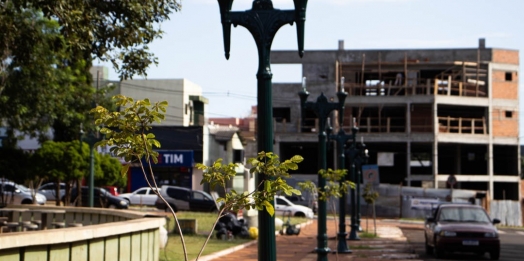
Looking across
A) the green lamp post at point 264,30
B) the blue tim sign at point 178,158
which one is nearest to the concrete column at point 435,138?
the blue tim sign at point 178,158

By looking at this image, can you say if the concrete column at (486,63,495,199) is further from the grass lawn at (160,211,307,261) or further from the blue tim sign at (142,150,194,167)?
the grass lawn at (160,211,307,261)

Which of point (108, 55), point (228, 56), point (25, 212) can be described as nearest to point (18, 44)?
point (108, 55)

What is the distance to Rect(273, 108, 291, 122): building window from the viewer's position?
72.1 m

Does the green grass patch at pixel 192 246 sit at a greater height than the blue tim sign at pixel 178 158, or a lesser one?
lesser

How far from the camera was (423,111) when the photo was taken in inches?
2677

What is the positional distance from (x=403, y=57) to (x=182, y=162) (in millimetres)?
20153

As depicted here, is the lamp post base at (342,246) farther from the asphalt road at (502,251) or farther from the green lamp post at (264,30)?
the green lamp post at (264,30)

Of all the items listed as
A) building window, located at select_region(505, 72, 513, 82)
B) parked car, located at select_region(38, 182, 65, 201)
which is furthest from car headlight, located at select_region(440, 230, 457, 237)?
building window, located at select_region(505, 72, 513, 82)

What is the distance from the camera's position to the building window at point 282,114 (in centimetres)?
7206

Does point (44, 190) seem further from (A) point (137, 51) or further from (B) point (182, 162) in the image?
(A) point (137, 51)

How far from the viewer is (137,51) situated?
59.1 ft

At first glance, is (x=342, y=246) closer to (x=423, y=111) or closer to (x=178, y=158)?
(x=178, y=158)

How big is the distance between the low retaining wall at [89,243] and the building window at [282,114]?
58515mm

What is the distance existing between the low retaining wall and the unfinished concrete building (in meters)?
54.1
